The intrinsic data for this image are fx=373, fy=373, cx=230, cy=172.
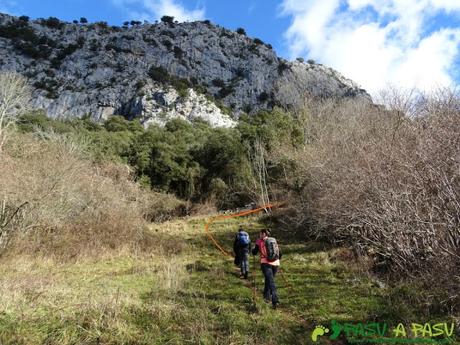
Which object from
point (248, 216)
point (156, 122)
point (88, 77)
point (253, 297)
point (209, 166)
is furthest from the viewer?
point (88, 77)

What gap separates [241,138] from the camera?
3584 cm

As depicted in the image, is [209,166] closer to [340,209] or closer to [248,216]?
[248,216]

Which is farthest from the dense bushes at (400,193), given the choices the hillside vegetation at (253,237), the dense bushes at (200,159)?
the dense bushes at (200,159)

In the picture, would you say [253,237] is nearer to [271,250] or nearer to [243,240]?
[243,240]

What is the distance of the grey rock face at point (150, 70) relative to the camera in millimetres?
57250

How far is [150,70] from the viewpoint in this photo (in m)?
66.9

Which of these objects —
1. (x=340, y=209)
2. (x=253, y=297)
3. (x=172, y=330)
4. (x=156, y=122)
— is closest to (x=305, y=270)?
(x=340, y=209)

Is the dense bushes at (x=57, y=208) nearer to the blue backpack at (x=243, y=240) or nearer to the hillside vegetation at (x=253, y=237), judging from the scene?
the hillside vegetation at (x=253, y=237)

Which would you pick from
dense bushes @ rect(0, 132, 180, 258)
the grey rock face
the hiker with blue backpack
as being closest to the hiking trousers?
the hiker with blue backpack

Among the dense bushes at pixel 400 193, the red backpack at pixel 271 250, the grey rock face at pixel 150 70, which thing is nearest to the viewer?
the dense bushes at pixel 400 193

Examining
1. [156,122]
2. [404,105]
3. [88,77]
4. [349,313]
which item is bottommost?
[349,313]

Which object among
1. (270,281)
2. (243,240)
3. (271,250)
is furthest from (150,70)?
(270,281)

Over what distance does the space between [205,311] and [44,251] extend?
8.58 m

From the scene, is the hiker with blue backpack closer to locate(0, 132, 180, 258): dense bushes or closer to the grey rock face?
locate(0, 132, 180, 258): dense bushes
